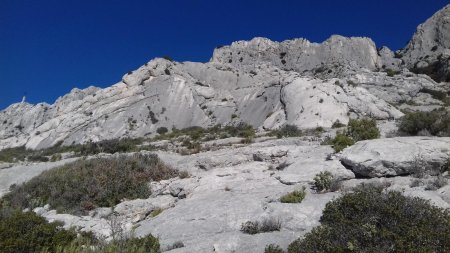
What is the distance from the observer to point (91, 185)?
17.9 meters

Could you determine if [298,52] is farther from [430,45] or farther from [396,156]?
[396,156]

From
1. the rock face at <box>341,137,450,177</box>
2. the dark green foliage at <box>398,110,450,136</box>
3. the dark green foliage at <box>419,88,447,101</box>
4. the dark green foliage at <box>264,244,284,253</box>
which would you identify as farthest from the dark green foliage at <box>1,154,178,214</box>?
the dark green foliage at <box>419,88,447,101</box>

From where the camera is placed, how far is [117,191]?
17.5m

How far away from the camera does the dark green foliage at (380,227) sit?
23.6 ft

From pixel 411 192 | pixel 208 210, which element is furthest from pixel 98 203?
pixel 411 192

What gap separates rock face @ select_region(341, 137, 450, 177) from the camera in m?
13.4

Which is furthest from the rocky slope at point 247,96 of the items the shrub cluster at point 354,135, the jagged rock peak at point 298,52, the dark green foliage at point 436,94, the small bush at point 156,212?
the small bush at point 156,212

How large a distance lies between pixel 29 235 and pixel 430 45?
77.3m

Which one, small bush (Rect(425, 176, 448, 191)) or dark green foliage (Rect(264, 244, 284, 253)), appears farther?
small bush (Rect(425, 176, 448, 191))

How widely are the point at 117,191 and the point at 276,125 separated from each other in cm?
2271

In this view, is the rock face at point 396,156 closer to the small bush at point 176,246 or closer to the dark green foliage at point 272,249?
the dark green foliage at point 272,249

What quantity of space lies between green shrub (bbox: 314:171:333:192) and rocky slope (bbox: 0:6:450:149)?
67.4 ft

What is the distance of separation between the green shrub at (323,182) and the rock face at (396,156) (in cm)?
139

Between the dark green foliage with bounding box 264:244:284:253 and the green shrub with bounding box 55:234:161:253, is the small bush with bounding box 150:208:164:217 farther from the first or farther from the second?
the dark green foliage with bounding box 264:244:284:253
